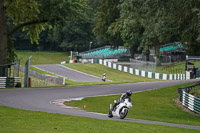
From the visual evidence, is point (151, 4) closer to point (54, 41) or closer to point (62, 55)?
point (62, 55)

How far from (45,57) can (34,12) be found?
58.9 meters

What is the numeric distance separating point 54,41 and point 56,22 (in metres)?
66.9

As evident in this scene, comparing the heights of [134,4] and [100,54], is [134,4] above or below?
above

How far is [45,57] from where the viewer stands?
95812 millimetres

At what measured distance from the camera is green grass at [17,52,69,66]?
298ft

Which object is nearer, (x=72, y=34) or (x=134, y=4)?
(x=134, y=4)

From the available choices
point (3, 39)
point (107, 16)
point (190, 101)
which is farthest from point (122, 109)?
point (107, 16)

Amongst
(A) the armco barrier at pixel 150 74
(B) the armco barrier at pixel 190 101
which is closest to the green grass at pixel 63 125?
(B) the armco barrier at pixel 190 101

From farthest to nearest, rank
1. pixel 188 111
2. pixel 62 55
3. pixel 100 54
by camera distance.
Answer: pixel 62 55, pixel 100 54, pixel 188 111

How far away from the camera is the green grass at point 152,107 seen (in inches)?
841

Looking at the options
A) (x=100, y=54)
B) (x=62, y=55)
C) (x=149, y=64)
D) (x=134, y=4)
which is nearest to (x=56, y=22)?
(x=134, y=4)

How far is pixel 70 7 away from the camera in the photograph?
39.1 meters

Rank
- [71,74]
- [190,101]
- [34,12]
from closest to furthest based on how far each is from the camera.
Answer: [190,101]
[34,12]
[71,74]

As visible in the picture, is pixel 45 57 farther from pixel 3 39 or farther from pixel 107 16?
pixel 3 39
